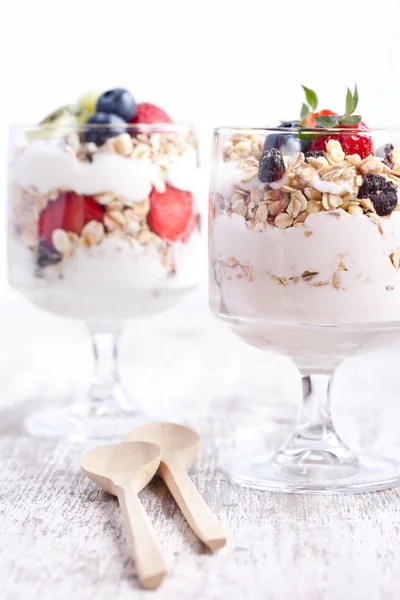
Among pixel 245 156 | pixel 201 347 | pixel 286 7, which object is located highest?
pixel 286 7

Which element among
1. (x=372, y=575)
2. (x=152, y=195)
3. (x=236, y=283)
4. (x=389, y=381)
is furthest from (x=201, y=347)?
(x=372, y=575)

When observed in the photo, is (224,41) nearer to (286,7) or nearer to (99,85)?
(286,7)

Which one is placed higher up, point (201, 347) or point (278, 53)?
point (278, 53)

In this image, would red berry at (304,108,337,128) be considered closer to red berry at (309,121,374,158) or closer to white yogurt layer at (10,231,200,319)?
red berry at (309,121,374,158)

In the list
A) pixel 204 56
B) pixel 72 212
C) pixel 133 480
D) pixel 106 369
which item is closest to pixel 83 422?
pixel 106 369

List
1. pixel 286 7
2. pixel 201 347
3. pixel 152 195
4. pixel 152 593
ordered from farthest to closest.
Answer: pixel 286 7
pixel 201 347
pixel 152 195
pixel 152 593

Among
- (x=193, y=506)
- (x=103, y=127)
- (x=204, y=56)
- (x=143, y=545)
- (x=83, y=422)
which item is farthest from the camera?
(x=204, y=56)

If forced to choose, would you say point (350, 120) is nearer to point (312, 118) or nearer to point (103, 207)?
point (312, 118)
